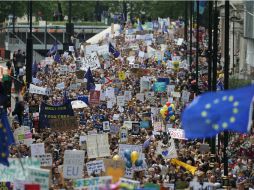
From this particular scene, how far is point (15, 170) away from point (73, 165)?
2.09 m

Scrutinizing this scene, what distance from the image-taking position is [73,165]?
67.9 feet

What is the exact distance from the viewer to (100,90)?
37.8m

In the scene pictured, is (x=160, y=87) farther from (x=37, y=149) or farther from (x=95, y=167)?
(x=95, y=167)

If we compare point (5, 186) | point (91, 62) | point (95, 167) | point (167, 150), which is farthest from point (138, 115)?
point (5, 186)

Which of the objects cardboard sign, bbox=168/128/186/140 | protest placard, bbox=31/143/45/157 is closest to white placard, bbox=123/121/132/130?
cardboard sign, bbox=168/128/186/140

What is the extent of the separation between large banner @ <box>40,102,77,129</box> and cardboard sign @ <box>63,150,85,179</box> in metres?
8.22

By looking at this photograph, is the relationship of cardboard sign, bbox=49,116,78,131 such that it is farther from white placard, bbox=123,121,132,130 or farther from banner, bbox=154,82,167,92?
banner, bbox=154,82,167,92

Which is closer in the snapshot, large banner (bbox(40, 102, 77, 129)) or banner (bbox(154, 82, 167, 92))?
large banner (bbox(40, 102, 77, 129))

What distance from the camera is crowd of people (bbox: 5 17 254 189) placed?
72.7ft

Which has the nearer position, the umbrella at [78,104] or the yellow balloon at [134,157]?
the yellow balloon at [134,157]

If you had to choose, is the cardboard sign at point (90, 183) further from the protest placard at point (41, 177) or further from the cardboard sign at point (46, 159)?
the cardboard sign at point (46, 159)

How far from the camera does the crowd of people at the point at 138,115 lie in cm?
2217

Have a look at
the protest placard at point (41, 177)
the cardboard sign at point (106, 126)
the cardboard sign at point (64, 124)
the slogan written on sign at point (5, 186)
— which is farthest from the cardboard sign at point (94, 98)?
the protest placard at point (41, 177)

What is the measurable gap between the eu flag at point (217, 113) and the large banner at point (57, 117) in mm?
13613
